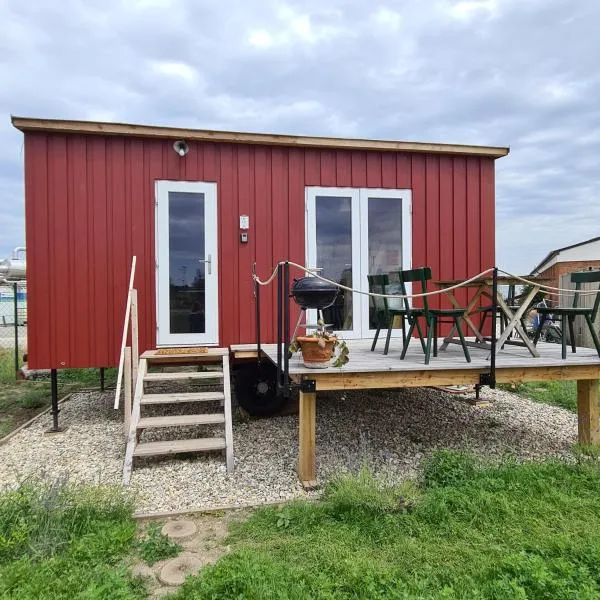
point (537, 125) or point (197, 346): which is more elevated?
point (537, 125)

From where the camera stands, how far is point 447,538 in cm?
226

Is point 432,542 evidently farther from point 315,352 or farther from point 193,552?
point 315,352

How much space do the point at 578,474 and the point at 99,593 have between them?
297cm

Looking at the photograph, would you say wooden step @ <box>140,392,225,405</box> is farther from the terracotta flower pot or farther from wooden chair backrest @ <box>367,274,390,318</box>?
wooden chair backrest @ <box>367,274,390,318</box>

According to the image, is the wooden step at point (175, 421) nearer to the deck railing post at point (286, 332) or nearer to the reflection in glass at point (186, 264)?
the deck railing post at point (286, 332)

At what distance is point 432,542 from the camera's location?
2.22 meters

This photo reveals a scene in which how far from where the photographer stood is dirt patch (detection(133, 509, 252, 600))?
6.49 feet

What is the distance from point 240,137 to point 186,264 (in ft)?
4.94

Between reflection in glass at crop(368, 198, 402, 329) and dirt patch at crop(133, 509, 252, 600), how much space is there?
305cm

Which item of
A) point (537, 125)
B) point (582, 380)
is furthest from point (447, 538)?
point (537, 125)

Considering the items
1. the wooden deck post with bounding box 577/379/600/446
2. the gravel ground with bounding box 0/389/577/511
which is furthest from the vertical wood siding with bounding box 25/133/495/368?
the wooden deck post with bounding box 577/379/600/446

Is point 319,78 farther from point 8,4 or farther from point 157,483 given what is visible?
point 157,483

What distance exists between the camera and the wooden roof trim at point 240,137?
4.36 meters

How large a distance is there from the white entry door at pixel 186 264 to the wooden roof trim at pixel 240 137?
20.3 inches
